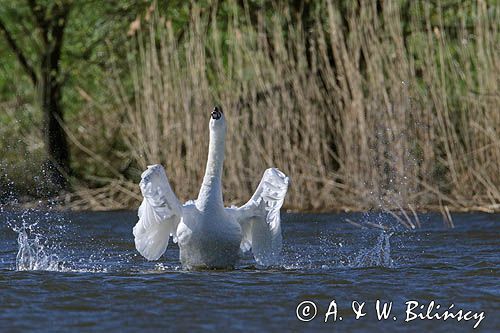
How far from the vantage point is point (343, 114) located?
38.0 ft

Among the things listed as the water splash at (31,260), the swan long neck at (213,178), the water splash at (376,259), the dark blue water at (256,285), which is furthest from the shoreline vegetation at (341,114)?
the water splash at (31,260)

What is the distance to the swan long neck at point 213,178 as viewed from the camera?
7534mm

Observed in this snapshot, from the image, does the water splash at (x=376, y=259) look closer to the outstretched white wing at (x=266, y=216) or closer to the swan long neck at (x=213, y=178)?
the outstretched white wing at (x=266, y=216)

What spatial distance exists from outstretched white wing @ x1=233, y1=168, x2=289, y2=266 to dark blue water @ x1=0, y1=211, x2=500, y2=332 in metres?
0.15

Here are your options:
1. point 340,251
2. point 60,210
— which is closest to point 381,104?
point 340,251

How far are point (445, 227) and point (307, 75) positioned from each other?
2323 millimetres

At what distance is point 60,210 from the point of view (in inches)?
510

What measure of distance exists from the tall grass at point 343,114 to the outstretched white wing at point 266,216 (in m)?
3.25

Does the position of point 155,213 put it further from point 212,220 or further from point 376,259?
point 376,259

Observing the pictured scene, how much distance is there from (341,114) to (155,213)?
451cm

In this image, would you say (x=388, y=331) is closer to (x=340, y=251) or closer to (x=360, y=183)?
(x=340, y=251)

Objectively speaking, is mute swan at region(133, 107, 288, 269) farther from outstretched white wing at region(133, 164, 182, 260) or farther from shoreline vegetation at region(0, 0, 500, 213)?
shoreline vegetation at region(0, 0, 500, 213)

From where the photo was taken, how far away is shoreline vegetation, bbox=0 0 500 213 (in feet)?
36.7

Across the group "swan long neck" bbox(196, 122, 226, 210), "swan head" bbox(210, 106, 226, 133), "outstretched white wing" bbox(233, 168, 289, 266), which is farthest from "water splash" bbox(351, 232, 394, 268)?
"swan head" bbox(210, 106, 226, 133)
